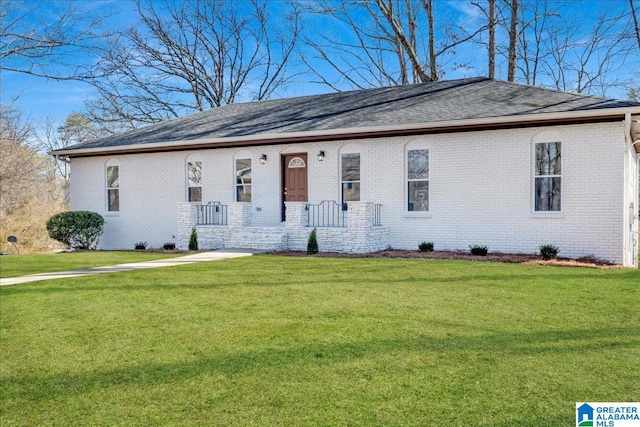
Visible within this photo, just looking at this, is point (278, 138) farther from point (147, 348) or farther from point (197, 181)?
point (147, 348)

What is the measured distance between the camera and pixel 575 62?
27.0 meters

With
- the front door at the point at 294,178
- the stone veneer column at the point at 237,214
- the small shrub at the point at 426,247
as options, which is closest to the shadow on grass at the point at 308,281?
the small shrub at the point at 426,247

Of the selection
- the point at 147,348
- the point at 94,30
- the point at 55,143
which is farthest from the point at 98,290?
the point at 55,143

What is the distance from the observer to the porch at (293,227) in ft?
43.5

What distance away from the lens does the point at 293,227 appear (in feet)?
46.5

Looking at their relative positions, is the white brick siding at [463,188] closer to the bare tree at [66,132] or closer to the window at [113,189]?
the window at [113,189]

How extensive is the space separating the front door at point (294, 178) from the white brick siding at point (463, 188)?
0.21 m

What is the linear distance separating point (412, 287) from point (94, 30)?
7.64 m

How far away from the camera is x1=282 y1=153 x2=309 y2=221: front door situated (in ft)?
49.3

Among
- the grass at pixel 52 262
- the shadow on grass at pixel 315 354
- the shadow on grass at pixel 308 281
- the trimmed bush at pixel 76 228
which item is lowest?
the shadow on grass at pixel 315 354

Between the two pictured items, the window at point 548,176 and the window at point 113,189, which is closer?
the window at point 548,176

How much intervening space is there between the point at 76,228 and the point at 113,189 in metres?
1.96

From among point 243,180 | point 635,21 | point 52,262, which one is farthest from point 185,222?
point 635,21

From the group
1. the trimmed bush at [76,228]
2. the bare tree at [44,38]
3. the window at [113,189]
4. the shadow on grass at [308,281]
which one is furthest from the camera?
the window at [113,189]
